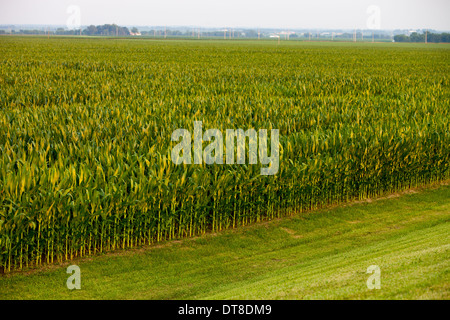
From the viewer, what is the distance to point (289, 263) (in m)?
8.03

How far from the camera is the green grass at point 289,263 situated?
5.04 m

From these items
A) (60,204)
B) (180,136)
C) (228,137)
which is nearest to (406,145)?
(228,137)

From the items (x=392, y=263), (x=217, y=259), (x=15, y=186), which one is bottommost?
(x=217, y=259)

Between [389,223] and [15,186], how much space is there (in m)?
6.77

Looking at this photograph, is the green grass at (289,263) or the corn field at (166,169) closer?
the green grass at (289,263)

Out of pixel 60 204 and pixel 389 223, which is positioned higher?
pixel 60 204

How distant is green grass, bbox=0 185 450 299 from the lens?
5039 millimetres

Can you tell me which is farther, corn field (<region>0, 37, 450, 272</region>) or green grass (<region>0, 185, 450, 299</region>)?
corn field (<region>0, 37, 450, 272</region>)

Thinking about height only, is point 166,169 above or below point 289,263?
above

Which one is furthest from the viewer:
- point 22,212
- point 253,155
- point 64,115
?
point 64,115

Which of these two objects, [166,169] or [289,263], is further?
[166,169]
